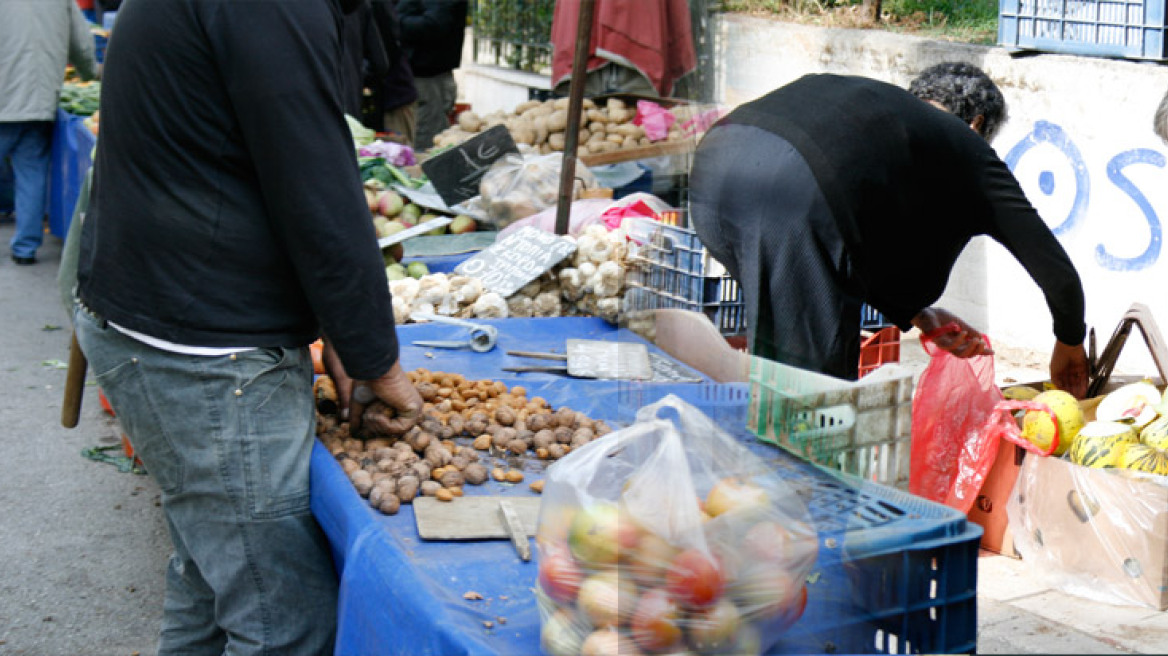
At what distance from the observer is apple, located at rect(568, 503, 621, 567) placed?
1649 millimetres

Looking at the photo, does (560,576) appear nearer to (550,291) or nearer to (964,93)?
(964,93)

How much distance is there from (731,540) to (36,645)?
2.67 m

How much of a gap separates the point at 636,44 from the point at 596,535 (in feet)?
19.6

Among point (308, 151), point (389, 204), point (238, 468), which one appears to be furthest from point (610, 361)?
point (389, 204)

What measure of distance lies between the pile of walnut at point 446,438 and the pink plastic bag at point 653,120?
3.97 m

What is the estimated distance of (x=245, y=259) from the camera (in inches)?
91.0

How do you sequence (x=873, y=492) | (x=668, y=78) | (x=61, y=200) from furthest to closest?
(x=61, y=200) < (x=668, y=78) < (x=873, y=492)

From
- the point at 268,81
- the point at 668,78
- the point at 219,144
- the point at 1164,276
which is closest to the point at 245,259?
the point at 219,144

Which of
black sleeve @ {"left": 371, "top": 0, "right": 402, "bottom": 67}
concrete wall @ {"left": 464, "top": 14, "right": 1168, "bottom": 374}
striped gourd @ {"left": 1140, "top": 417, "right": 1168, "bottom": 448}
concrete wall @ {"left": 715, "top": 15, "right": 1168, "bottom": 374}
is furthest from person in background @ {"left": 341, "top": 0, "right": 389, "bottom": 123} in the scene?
striped gourd @ {"left": 1140, "top": 417, "right": 1168, "bottom": 448}

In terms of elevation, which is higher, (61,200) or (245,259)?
(245,259)

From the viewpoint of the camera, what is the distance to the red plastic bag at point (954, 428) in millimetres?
3506

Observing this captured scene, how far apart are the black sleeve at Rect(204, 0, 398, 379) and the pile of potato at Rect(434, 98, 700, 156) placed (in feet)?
13.9

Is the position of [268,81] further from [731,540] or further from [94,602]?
[94,602]

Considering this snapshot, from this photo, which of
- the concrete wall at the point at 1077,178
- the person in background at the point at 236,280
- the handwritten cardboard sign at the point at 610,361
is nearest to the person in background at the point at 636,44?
the concrete wall at the point at 1077,178
